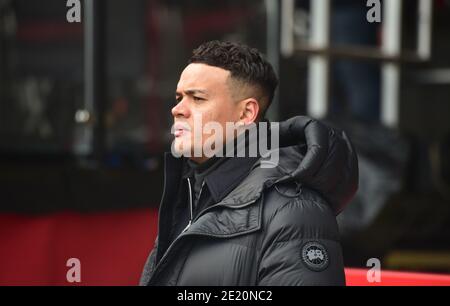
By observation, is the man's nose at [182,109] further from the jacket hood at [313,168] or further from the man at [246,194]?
the jacket hood at [313,168]

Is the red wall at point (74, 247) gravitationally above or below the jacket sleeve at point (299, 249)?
below

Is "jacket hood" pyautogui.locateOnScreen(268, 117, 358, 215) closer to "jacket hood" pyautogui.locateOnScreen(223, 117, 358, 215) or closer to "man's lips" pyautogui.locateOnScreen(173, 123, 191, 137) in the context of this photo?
"jacket hood" pyautogui.locateOnScreen(223, 117, 358, 215)

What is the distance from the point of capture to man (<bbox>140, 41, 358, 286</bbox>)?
1.84m

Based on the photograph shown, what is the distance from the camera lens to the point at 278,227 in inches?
72.9

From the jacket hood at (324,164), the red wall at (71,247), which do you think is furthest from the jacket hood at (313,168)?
the red wall at (71,247)

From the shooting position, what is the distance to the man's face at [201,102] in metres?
1.95

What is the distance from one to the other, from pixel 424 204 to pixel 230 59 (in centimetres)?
341

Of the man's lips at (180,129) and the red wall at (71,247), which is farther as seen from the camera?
the red wall at (71,247)

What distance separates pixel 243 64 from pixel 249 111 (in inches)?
4.2

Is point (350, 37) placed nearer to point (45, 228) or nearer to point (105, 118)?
point (105, 118)

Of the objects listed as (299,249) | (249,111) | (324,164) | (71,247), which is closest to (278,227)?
(299,249)

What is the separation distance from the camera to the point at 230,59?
2000 millimetres

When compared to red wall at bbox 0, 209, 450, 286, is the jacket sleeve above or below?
above

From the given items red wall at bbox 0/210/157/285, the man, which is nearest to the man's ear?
the man
